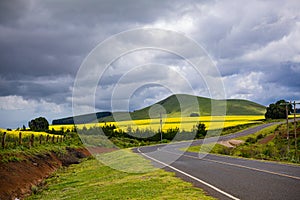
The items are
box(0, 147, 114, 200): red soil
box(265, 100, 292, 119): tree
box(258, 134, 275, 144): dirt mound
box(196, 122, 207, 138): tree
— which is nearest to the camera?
box(0, 147, 114, 200): red soil

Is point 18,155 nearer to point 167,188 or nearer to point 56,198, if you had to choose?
point 56,198

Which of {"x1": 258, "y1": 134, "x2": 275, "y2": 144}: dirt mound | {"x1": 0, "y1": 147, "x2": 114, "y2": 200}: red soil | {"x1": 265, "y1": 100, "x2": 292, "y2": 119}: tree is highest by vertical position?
{"x1": 265, "y1": 100, "x2": 292, "y2": 119}: tree

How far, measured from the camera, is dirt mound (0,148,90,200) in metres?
18.8

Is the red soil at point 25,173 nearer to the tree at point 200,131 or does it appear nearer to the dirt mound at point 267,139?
the dirt mound at point 267,139

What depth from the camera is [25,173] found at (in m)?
22.8

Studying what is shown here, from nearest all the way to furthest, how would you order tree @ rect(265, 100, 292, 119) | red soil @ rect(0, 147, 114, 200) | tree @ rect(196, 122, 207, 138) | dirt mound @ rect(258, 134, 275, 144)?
red soil @ rect(0, 147, 114, 200) < dirt mound @ rect(258, 134, 275, 144) < tree @ rect(196, 122, 207, 138) < tree @ rect(265, 100, 292, 119)

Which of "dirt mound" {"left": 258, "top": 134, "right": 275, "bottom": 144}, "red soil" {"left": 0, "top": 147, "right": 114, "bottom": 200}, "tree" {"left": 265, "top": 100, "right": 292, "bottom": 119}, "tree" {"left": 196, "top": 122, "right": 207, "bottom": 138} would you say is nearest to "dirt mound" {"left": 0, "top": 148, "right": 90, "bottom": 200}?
"red soil" {"left": 0, "top": 147, "right": 114, "bottom": 200}

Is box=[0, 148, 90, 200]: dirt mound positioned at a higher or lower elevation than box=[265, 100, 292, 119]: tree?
lower

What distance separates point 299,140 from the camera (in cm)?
5259

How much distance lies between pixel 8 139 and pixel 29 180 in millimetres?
15498

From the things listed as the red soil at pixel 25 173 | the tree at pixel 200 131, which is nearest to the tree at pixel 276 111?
the tree at pixel 200 131

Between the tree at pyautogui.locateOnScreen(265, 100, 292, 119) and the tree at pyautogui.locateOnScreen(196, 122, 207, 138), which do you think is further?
the tree at pyautogui.locateOnScreen(265, 100, 292, 119)

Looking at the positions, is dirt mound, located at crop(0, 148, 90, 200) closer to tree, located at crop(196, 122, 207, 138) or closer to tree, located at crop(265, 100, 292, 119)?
tree, located at crop(196, 122, 207, 138)

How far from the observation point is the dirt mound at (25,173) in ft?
61.5
